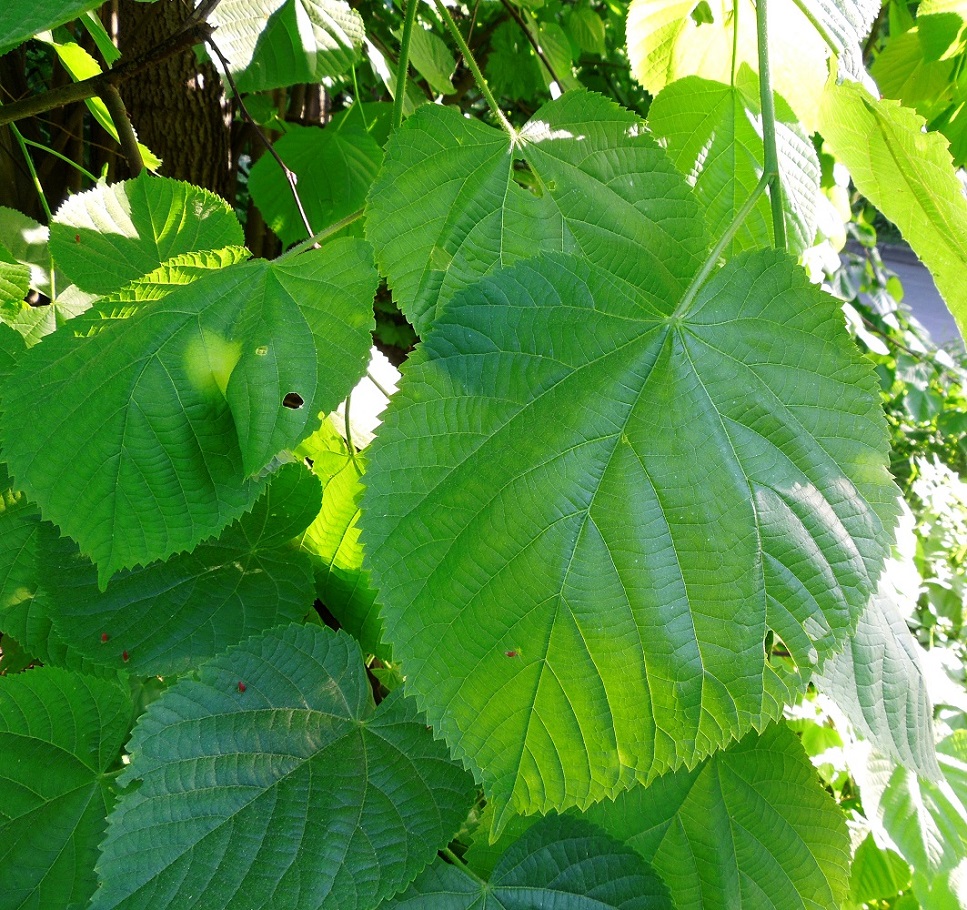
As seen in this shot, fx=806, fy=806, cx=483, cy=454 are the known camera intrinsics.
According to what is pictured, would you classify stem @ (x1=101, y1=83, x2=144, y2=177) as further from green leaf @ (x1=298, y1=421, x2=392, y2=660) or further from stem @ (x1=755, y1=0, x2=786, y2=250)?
stem @ (x1=755, y1=0, x2=786, y2=250)

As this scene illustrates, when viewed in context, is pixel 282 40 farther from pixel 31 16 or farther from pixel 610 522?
pixel 610 522

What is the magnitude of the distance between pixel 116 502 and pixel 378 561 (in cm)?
21

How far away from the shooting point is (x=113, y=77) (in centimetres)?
88

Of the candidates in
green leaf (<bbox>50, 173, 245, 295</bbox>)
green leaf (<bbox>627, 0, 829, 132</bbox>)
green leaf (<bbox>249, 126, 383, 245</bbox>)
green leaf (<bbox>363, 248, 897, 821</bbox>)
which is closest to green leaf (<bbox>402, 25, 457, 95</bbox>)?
green leaf (<bbox>249, 126, 383, 245</bbox>)

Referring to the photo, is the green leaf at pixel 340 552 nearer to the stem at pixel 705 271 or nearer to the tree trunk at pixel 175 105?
the stem at pixel 705 271

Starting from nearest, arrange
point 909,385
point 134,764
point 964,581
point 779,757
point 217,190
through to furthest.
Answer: point 134,764
point 779,757
point 217,190
point 964,581
point 909,385

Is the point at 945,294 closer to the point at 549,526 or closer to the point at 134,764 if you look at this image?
the point at 549,526

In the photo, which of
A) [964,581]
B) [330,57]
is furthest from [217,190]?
[964,581]

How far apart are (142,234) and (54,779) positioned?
550 mm

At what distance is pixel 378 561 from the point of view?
1.55 feet

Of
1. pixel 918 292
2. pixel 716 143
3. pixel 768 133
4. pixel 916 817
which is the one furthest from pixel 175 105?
pixel 918 292

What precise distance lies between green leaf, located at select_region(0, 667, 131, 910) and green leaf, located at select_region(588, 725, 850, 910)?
0.46 metres

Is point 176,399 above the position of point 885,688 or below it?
above

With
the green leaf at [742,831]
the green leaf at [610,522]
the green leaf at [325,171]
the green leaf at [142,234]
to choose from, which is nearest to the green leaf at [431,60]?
the green leaf at [325,171]
